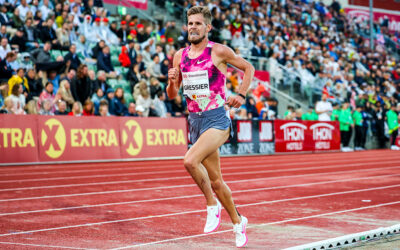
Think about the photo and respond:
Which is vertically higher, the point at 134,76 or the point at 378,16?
the point at 378,16

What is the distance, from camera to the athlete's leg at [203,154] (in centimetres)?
493

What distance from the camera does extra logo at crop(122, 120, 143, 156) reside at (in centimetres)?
1655

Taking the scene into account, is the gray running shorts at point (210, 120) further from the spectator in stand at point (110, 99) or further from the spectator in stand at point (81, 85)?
the spectator in stand at point (110, 99)

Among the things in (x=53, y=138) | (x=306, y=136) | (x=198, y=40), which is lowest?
(x=306, y=136)

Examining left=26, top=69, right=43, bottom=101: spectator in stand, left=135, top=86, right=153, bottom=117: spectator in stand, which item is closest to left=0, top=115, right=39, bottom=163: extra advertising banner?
left=26, top=69, right=43, bottom=101: spectator in stand

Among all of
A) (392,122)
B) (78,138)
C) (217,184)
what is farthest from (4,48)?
(392,122)

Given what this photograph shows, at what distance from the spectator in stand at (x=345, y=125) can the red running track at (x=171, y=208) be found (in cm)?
1242

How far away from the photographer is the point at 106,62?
18.3 m

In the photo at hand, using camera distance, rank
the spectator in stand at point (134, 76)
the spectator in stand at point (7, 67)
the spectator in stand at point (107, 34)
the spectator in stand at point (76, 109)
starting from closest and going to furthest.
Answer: the spectator in stand at point (7, 67)
the spectator in stand at point (76, 109)
the spectator in stand at point (134, 76)
the spectator in stand at point (107, 34)

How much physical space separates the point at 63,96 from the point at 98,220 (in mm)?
9935

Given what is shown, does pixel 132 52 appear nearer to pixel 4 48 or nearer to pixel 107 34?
pixel 107 34

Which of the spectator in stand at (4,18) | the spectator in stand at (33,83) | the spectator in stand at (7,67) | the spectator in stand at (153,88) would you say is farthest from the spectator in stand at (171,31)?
the spectator in stand at (7,67)

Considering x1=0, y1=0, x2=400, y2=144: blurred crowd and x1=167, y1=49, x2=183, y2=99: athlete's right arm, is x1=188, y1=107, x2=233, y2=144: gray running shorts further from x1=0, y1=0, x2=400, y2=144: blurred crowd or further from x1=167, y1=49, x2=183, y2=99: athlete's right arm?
x1=0, y1=0, x2=400, y2=144: blurred crowd

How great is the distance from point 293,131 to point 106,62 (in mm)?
7903
